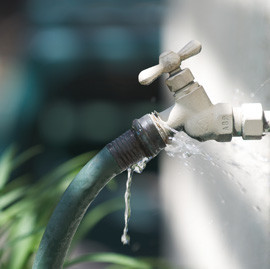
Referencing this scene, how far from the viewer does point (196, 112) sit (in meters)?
0.61

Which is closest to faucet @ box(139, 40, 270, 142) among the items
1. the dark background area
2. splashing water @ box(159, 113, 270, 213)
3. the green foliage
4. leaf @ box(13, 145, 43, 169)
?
splashing water @ box(159, 113, 270, 213)

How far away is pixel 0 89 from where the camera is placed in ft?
6.61

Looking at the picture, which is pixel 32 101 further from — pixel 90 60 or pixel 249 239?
pixel 249 239

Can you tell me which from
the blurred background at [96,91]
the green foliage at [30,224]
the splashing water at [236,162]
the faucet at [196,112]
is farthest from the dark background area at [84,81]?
the faucet at [196,112]

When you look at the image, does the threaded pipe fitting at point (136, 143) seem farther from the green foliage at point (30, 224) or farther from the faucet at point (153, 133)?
the green foliage at point (30, 224)

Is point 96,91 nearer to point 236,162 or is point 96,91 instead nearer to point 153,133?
point 236,162

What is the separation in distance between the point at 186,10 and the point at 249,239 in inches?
30.0

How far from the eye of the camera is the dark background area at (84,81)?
6.06 ft

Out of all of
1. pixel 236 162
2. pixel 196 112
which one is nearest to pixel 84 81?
pixel 236 162

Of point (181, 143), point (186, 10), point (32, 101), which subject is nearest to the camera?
point (181, 143)

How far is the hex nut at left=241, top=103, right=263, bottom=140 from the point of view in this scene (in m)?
0.58

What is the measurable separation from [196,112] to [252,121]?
0.06m

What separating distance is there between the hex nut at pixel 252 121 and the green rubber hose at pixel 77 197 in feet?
0.46

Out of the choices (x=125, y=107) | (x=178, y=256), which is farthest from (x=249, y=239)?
(x=125, y=107)
